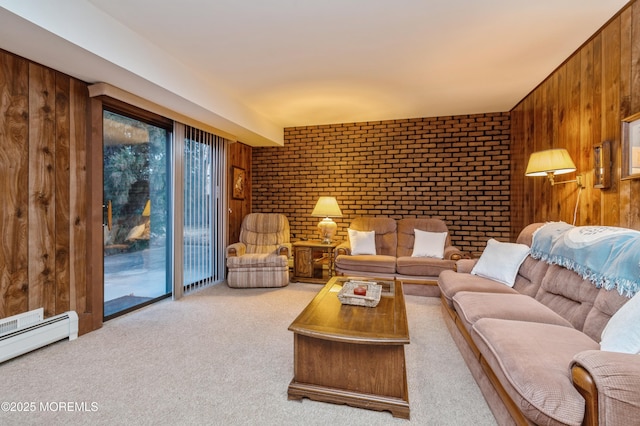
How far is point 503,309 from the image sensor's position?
2.04 metres

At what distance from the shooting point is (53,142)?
2545mm

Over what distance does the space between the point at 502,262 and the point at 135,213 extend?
3.79 m

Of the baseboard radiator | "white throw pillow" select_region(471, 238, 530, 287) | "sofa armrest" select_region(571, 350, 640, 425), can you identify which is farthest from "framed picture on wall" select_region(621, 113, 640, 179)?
the baseboard radiator

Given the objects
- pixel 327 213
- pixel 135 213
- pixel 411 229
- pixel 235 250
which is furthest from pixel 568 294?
pixel 135 213

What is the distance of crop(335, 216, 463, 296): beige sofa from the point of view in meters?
3.91

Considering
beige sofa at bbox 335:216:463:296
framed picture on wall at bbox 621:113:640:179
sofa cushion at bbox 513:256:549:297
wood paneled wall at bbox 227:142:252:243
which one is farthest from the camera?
wood paneled wall at bbox 227:142:252:243

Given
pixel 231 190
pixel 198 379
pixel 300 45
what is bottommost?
pixel 198 379

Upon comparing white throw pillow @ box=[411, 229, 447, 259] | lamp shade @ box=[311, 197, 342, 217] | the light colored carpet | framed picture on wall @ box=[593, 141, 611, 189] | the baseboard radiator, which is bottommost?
the light colored carpet

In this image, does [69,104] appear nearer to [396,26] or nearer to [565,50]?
[396,26]

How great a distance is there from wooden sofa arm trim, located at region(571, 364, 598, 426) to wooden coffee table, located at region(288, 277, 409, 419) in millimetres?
704

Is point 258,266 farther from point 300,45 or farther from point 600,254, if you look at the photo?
point 600,254

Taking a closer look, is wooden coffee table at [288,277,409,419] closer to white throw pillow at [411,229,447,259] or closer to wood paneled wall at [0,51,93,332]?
wood paneled wall at [0,51,93,332]

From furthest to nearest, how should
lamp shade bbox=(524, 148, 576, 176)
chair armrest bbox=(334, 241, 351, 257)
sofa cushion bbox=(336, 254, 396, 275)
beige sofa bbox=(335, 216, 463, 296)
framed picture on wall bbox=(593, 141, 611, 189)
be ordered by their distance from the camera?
chair armrest bbox=(334, 241, 351, 257)
sofa cushion bbox=(336, 254, 396, 275)
beige sofa bbox=(335, 216, 463, 296)
lamp shade bbox=(524, 148, 576, 176)
framed picture on wall bbox=(593, 141, 611, 189)

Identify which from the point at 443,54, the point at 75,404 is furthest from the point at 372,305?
the point at 443,54
